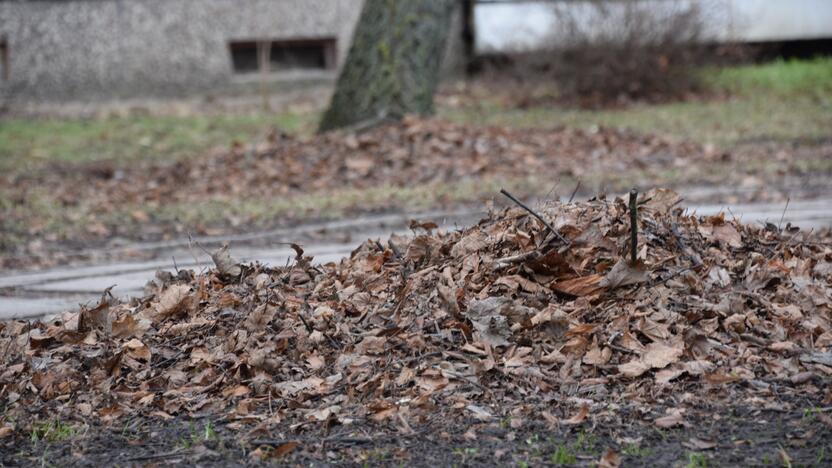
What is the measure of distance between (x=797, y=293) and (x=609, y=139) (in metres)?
6.09

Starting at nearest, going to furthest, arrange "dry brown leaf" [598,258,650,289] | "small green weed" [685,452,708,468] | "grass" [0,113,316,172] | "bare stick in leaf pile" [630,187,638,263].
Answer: "small green weed" [685,452,708,468], "bare stick in leaf pile" [630,187,638,263], "dry brown leaf" [598,258,650,289], "grass" [0,113,316,172]

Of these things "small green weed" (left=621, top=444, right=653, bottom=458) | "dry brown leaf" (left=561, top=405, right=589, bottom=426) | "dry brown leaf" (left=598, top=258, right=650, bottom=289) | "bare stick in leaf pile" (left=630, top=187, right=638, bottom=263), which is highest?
"bare stick in leaf pile" (left=630, top=187, right=638, bottom=263)

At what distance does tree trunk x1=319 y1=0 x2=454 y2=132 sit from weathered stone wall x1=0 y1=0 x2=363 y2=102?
4.58m

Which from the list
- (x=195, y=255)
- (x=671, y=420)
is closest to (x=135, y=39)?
(x=195, y=255)

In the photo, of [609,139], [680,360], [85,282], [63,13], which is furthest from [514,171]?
[63,13]

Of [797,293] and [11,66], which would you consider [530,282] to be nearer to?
[797,293]

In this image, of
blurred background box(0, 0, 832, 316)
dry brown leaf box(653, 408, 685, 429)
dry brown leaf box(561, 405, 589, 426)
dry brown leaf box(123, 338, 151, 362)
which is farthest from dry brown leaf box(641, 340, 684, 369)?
blurred background box(0, 0, 832, 316)

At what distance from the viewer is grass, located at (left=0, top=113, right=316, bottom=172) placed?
11.0 metres

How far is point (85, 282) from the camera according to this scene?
5.67 meters

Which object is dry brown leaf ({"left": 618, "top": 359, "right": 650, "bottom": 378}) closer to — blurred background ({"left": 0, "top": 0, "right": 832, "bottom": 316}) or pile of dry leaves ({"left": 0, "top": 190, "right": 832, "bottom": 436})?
pile of dry leaves ({"left": 0, "top": 190, "right": 832, "bottom": 436})

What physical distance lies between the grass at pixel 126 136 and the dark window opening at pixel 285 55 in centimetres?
141

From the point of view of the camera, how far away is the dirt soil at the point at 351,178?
7.44 meters

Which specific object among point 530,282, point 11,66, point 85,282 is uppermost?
point 11,66

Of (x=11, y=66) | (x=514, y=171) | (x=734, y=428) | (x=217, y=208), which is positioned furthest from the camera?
(x=11, y=66)
